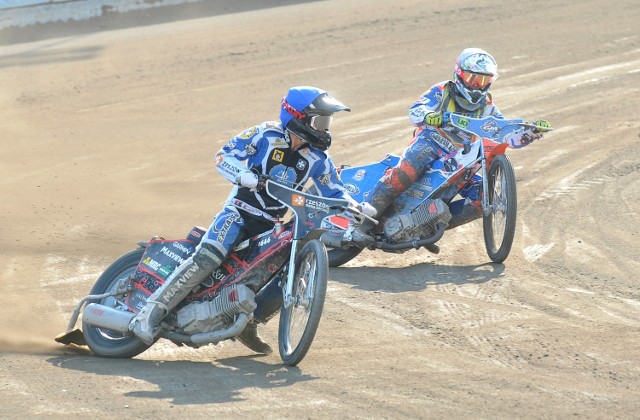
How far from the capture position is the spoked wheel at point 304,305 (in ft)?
24.6

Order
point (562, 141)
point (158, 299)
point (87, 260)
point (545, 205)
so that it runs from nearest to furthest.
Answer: point (158, 299) < point (87, 260) < point (545, 205) < point (562, 141)

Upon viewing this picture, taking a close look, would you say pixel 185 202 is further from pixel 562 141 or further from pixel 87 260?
pixel 562 141

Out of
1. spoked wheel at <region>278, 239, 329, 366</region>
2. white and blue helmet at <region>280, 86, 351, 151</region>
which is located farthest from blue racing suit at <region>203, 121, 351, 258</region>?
spoked wheel at <region>278, 239, 329, 366</region>

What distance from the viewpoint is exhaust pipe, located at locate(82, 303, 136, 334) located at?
834 centimetres

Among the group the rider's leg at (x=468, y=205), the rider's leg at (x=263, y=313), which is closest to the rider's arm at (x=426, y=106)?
the rider's leg at (x=468, y=205)

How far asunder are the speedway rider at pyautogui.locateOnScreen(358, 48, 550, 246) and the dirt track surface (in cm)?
63

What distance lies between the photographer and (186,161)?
16422mm

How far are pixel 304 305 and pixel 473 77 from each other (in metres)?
4.76

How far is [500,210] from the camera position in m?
11.2

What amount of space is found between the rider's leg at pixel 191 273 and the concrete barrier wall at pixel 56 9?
16.7 meters

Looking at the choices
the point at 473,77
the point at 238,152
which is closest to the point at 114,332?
the point at 238,152

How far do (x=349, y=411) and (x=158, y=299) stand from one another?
2.25m

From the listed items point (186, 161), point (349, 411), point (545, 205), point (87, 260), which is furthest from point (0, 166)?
point (349, 411)

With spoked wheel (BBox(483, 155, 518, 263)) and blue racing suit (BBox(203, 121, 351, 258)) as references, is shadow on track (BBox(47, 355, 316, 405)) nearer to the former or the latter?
blue racing suit (BBox(203, 121, 351, 258))
